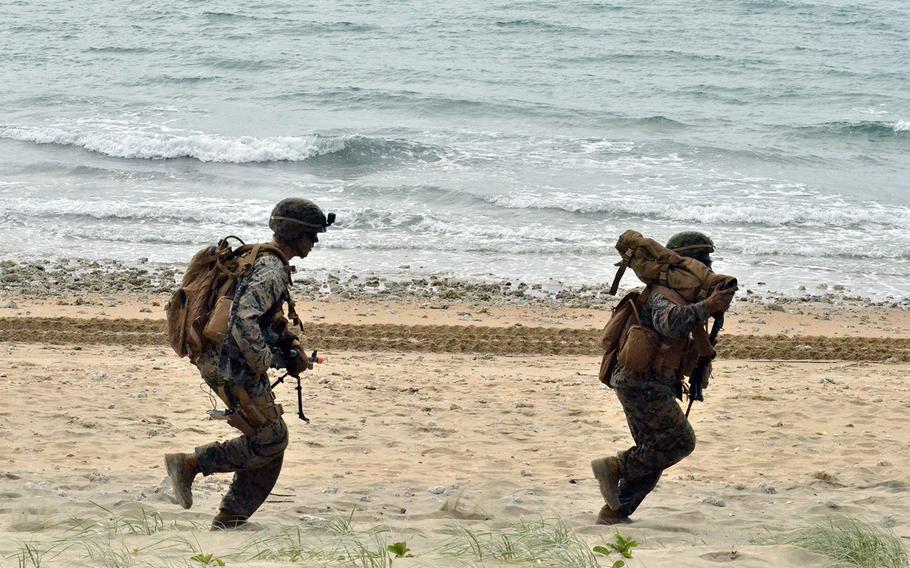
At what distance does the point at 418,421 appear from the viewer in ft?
26.8

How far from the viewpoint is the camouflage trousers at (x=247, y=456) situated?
17.4ft

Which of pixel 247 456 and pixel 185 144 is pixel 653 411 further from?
pixel 185 144

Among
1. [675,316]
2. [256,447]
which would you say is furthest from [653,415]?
[256,447]

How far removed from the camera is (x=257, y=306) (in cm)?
510

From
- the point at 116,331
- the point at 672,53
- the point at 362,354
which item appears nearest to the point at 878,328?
the point at 362,354

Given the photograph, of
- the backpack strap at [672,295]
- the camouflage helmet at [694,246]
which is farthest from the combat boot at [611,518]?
the camouflage helmet at [694,246]

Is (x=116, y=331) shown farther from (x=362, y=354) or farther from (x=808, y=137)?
(x=808, y=137)

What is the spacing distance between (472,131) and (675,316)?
65.3 ft

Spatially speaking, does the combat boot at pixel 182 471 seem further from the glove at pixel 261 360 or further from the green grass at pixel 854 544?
the green grass at pixel 854 544

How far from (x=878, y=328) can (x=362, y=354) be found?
5.72 m

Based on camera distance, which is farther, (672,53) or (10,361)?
(672,53)

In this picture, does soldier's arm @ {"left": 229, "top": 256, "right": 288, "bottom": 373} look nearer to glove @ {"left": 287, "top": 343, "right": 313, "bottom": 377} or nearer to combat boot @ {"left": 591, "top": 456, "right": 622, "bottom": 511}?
glove @ {"left": 287, "top": 343, "right": 313, "bottom": 377}

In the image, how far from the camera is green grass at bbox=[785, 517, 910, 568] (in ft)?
15.3

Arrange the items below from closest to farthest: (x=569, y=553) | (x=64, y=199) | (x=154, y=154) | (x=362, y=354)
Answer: (x=569, y=553), (x=362, y=354), (x=64, y=199), (x=154, y=154)
